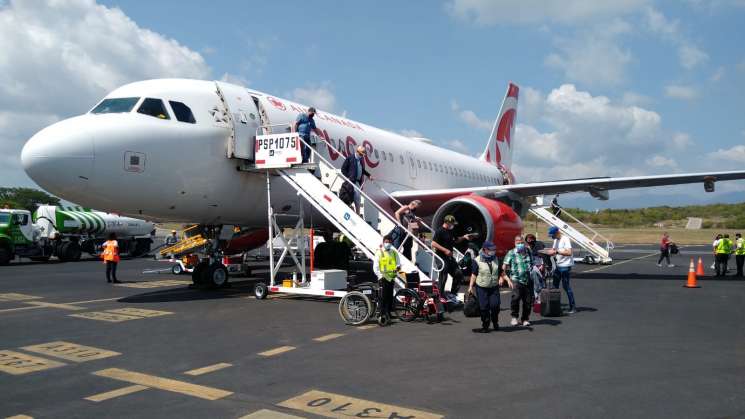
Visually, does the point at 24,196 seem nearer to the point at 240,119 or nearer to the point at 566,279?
the point at 240,119

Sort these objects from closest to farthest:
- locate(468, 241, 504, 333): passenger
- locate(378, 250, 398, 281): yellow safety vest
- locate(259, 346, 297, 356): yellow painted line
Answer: locate(259, 346, 297, 356): yellow painted line, locate(468, 241, 504, 333): passenger, locate(378, 250, 398, 281): yellow safety vest

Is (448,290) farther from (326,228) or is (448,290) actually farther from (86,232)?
(86,232)

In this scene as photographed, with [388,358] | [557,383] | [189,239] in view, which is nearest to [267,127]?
[388,358]

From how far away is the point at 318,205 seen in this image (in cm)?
1141

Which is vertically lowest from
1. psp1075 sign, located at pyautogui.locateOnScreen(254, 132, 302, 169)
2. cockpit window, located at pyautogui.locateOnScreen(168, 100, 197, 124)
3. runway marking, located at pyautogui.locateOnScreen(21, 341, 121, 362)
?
runway marking, located at pyautogui.locateOnScreen(21, 341, 121, 362)

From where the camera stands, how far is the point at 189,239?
22.8m

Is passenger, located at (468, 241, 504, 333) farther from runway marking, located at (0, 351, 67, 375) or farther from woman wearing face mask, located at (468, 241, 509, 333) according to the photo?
runway marking, located at (0, 351, 67, 375)

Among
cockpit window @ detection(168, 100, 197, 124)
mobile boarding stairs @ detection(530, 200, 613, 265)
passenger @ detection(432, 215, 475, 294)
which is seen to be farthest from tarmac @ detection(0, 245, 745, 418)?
mobile boarding stairs @ detection(530, 200, 613, 265)

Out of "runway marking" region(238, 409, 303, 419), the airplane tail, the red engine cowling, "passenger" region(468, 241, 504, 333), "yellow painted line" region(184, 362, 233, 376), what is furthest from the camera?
the airplane tail

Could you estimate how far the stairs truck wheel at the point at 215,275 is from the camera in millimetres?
13430

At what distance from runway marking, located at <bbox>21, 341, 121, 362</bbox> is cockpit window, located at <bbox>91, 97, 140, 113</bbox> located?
4753 mm

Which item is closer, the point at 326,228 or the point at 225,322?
the point at 225,322

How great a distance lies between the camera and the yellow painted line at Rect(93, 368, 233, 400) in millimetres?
5125

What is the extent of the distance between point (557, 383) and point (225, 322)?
539 centimetres
